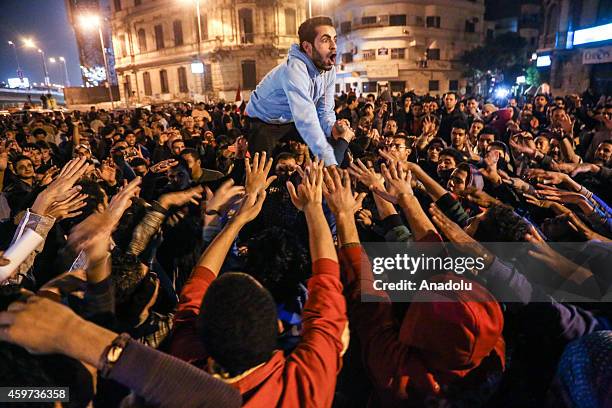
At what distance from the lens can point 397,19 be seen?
38.9 m

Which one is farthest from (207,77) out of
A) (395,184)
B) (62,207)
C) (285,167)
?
(395,184)

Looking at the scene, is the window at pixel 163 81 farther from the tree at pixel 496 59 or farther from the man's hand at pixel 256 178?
the man's hand at pixel 256 178

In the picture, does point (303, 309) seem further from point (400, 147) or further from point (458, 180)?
point (400, 147)

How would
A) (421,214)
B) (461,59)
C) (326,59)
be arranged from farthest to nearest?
(461,59) < (326,59) < (421,214)

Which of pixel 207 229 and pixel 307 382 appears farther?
pixel 207 229

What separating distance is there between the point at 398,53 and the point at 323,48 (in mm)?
40295

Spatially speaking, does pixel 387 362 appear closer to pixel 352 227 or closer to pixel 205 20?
pixel 352 227

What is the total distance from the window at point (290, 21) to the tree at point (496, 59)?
752 inches

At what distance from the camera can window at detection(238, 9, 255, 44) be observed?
3653 centimetres

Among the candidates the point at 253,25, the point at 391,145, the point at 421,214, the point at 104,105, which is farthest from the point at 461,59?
the point at 421,214

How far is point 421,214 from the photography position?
2.18 m

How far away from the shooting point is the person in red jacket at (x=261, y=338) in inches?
49.7

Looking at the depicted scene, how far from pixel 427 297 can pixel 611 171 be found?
3646mm

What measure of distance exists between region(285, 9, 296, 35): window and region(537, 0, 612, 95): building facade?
21.7 m
